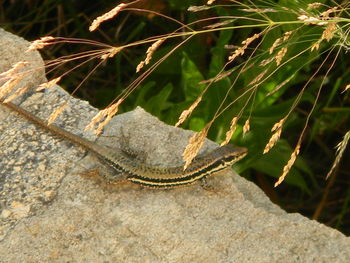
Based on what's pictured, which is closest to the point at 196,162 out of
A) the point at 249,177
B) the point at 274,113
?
the point at 274,113

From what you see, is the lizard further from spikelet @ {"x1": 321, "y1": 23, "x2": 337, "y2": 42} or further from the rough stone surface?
spikelet @ {"x1": 321, "y1": 23, "x2": 337, "y2": 42}

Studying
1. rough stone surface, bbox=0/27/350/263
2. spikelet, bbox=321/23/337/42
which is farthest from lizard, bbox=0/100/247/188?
spikelet, bbox=321/23/337/42

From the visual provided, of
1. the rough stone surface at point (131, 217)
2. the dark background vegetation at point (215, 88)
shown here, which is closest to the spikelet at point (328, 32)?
the rough stone surface at point (131, 217)

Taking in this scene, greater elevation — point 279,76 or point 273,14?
point 273,14

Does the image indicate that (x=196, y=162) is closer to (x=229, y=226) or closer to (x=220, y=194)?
(x=220, y=194)

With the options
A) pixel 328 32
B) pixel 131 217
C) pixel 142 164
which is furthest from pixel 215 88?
pixel 328 32

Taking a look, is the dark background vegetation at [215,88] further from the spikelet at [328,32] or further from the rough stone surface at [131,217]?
the spikelet at [328,32]

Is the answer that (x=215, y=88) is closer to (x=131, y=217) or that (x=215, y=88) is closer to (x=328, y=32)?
(x=131, y=217)
